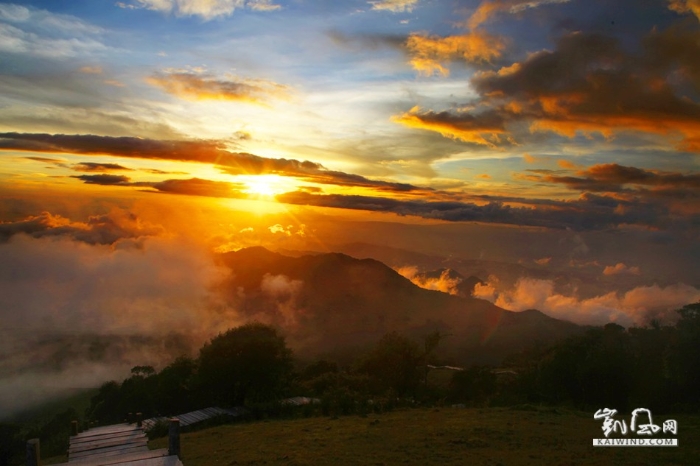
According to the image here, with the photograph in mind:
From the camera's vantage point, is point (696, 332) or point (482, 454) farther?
point (696, 332)

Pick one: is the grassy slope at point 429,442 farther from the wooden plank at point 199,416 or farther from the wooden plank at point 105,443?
the wooden plank at point 199,416

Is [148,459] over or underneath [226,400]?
over

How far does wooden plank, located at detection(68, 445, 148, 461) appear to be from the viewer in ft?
72.6

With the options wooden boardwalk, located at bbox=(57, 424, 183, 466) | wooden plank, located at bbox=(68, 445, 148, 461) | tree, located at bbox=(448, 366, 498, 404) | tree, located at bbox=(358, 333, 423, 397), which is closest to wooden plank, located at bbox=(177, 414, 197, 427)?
wooden boardwalk, located at bbox=(57, 424, 183, 466)

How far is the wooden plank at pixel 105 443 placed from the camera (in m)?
23.0

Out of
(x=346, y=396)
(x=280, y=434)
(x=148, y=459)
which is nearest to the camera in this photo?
(x=148, y=459)

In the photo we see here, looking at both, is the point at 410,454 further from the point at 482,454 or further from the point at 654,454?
the point at 654,454

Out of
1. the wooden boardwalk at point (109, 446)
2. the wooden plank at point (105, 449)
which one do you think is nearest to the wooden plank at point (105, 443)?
the wooden boardwalk at point (109, 446)

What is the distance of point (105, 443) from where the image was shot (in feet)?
80.3

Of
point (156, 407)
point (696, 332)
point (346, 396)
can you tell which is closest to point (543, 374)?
point (696, 332)

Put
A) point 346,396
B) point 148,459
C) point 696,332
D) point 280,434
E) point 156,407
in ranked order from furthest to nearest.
→ point 156,407 → point 696,332 → point 346,396 → point 280,434 → point 148,459

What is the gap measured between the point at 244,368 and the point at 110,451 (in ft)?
65.0

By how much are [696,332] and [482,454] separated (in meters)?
28.4

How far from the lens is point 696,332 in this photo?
3778 cm
